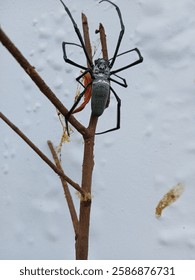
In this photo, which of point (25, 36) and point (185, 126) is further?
point (25, 36)

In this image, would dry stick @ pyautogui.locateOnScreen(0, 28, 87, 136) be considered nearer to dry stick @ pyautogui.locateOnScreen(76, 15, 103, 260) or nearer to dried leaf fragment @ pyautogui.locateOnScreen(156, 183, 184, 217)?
dry stick @ pyautogui.locateOnScreen(76, 15, 103, 260)

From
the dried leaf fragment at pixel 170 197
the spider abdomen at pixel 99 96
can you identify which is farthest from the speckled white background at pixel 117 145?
the spider abdomen at pixel 99 96

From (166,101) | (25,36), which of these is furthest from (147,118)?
(25,36)

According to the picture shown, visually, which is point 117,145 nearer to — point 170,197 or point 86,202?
point 170,197

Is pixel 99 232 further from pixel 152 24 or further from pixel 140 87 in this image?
pixel 152 24

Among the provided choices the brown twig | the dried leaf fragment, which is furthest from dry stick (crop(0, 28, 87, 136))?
the dried leaf fragment

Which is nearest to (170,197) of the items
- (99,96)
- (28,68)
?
(99,96)
